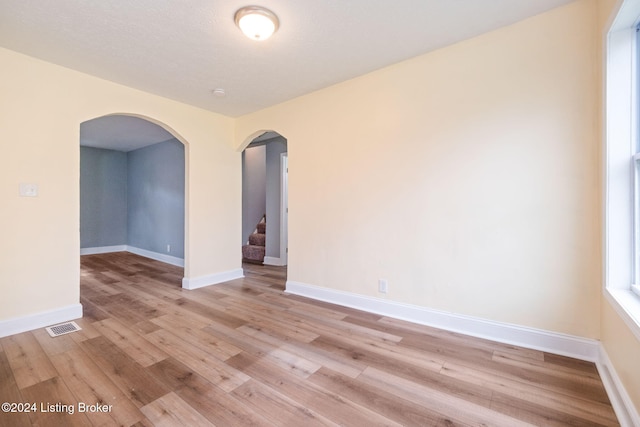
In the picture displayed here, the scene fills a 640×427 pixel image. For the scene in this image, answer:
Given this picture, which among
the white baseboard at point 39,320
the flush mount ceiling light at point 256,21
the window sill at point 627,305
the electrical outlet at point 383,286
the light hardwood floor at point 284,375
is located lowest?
the light hardwood floor at point 284,375

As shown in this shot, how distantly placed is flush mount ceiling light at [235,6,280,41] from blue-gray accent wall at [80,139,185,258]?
4004 millimetres

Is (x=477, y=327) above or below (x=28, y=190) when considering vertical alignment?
below

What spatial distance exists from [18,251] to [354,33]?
352cm

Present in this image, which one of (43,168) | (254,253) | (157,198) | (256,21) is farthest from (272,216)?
(256,21)

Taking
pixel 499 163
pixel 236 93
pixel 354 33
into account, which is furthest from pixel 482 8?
pixel 236 93

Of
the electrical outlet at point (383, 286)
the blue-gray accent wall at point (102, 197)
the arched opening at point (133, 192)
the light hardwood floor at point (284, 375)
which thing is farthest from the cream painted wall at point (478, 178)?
the blue-gray accent wall at point (102, 197)

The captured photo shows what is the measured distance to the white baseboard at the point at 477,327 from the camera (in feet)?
6.27

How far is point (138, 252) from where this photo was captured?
6.49 m

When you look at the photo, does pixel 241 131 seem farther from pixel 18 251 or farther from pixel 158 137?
pixel 18 251

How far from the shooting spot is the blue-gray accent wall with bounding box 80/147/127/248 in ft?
20.7

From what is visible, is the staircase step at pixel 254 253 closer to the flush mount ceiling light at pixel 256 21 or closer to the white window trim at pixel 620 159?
the flush mount ceiling light at pixel 256 21

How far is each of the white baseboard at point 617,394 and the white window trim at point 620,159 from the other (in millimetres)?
430

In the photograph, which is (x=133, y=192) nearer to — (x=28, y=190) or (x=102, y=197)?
(x=102, y=197)

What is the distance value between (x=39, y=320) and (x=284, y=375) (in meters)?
2.49
